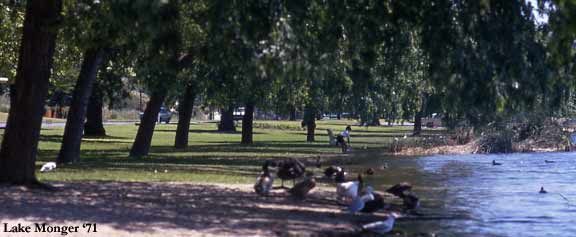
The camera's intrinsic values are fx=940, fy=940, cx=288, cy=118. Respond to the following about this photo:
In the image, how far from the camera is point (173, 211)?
48.9 feet

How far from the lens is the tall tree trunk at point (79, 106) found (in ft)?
78.6

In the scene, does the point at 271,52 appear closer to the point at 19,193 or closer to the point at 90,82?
the point at 19,193

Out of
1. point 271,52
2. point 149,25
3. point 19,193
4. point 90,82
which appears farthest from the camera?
point 90,82

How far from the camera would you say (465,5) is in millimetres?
13367

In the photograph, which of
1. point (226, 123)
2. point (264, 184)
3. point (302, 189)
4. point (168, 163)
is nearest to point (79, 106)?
point (168, 163)

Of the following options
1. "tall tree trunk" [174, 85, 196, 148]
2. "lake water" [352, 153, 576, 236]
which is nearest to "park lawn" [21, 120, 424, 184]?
"tall tree trunk" [174, 85, 196, 148]

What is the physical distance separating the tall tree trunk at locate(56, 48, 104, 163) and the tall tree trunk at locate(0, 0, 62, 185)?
23.1 feet

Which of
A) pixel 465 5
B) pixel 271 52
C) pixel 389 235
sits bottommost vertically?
pixel 389 235

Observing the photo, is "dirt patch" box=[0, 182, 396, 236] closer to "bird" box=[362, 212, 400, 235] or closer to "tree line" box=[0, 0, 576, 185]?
"bird" box=[362, 212, 400, 235]

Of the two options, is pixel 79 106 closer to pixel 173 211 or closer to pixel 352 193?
pixel 352 193

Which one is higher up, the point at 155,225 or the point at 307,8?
the point at 307,8

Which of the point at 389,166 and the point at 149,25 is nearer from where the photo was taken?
the point at 149,25

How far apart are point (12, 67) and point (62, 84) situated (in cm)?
1014

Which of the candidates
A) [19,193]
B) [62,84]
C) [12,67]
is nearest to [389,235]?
[19,193]
